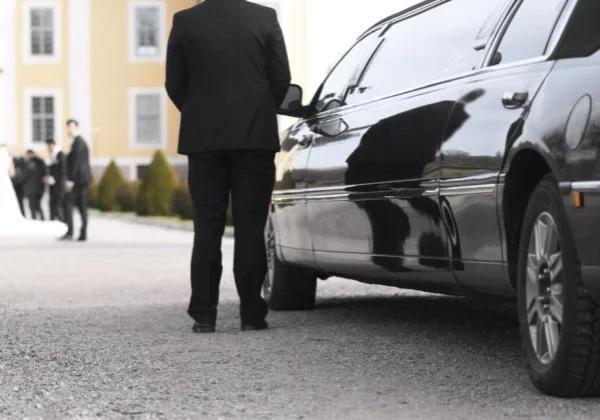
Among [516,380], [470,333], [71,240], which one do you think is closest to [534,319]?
[516,380]

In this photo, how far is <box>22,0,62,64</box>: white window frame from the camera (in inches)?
2436

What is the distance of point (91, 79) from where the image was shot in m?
61.8

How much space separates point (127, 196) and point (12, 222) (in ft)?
45.0

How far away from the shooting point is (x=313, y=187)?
8.47m

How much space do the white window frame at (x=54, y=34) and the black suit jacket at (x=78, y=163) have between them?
40084mm

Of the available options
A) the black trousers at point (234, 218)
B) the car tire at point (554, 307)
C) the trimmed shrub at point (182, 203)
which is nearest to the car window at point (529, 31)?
the car tire at point (554, 307)

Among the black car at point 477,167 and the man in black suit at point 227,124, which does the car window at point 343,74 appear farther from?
the man in black suit at point 227,124

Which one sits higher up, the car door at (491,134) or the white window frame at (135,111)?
the car door at (491,134)

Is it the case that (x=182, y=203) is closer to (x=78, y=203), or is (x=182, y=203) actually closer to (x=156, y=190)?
(x=156, y=190)

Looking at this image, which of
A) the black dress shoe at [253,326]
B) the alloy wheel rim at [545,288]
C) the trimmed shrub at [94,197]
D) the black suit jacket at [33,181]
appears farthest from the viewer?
the trimmed shrub at [94,197]

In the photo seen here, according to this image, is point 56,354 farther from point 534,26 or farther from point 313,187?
point 534,26

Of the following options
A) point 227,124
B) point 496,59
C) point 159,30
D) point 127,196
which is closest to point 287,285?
point 227,124

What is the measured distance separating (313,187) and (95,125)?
53887 mm

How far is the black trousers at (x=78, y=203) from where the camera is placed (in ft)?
73.9
